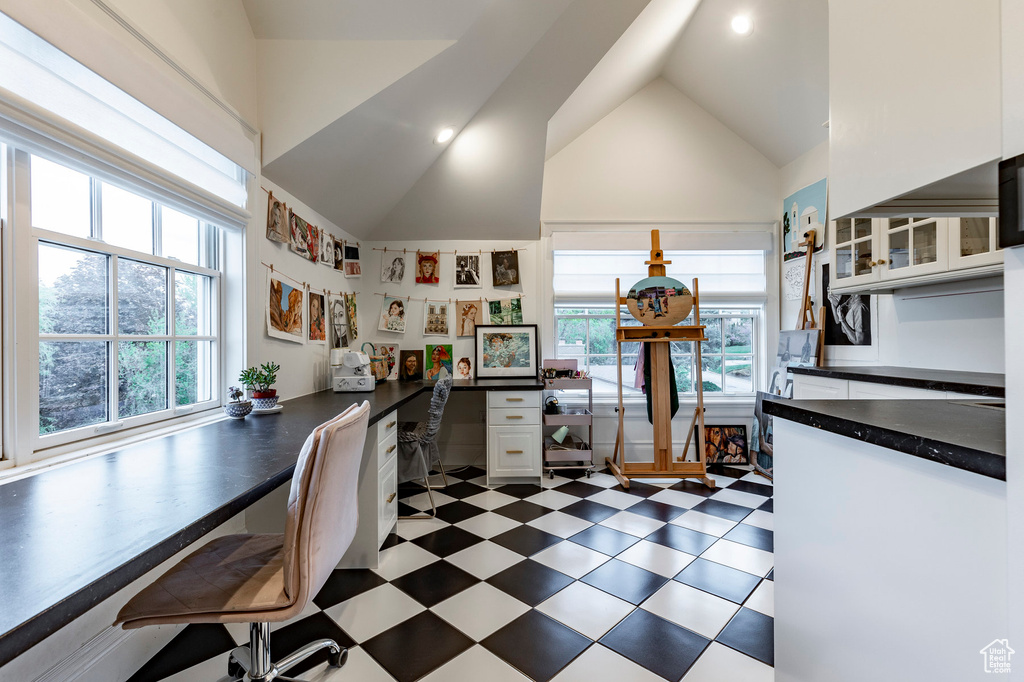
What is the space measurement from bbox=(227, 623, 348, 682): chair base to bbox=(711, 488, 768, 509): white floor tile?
2.51m

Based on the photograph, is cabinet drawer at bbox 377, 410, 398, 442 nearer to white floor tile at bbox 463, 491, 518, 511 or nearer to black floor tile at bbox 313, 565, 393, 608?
black floor tile at bbox 313, 565, 393, 608

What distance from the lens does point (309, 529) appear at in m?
1.04

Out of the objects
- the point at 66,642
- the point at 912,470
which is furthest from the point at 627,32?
the point at 66,642

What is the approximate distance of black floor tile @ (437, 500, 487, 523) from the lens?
8.83 ft

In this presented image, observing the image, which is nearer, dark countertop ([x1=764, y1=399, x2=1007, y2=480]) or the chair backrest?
dark countertop ([x1=764, y1=399, x2=1007, y2=480])

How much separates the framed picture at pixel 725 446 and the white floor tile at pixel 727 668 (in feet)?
7.97

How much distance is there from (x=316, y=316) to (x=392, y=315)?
3.15 feet

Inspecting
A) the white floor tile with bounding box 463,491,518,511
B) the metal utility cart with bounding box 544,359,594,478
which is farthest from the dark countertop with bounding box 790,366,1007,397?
the white floor tile with bounding box 463,491,518,511

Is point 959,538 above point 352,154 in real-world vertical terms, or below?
below

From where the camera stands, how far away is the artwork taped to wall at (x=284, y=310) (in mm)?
2270

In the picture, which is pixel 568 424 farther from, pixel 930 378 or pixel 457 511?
pixel 930 378

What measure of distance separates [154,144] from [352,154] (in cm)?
107

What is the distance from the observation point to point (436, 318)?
380 centimetres

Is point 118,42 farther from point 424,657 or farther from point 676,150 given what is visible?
point 676,150
